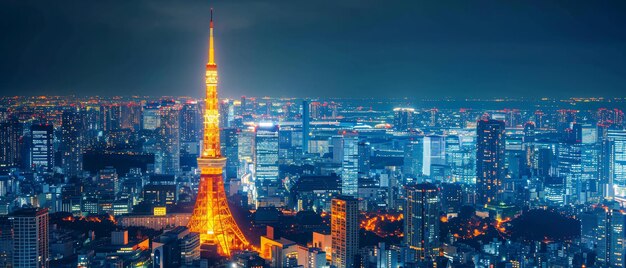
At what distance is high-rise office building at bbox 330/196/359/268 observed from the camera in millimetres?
9165

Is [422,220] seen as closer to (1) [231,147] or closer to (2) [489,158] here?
(2) [489,158]

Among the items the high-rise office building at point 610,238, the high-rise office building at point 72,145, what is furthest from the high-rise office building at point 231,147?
the high-rise office building at point 610,238

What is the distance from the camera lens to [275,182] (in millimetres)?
14891

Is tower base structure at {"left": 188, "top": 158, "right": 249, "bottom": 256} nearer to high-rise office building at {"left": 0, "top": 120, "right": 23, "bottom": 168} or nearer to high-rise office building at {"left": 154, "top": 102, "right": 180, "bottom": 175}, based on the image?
high-rise office building at {"left": 0, "top": 120, "right": 23, "bottom": 168}

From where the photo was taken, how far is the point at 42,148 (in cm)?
1352

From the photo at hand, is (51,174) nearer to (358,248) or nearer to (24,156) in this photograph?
(24,156)

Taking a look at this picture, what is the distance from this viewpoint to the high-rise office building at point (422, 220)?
9633 mm

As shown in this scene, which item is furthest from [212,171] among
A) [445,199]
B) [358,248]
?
[445,199]

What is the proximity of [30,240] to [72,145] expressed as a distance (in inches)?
237

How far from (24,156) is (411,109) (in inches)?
259

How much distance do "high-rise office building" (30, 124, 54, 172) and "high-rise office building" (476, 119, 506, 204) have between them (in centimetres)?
675

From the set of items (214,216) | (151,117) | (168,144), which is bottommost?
(214,216)

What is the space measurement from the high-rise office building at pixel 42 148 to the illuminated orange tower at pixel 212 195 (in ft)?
12.0

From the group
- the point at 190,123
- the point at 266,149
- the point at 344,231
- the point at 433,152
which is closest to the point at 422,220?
the point at 344,231
